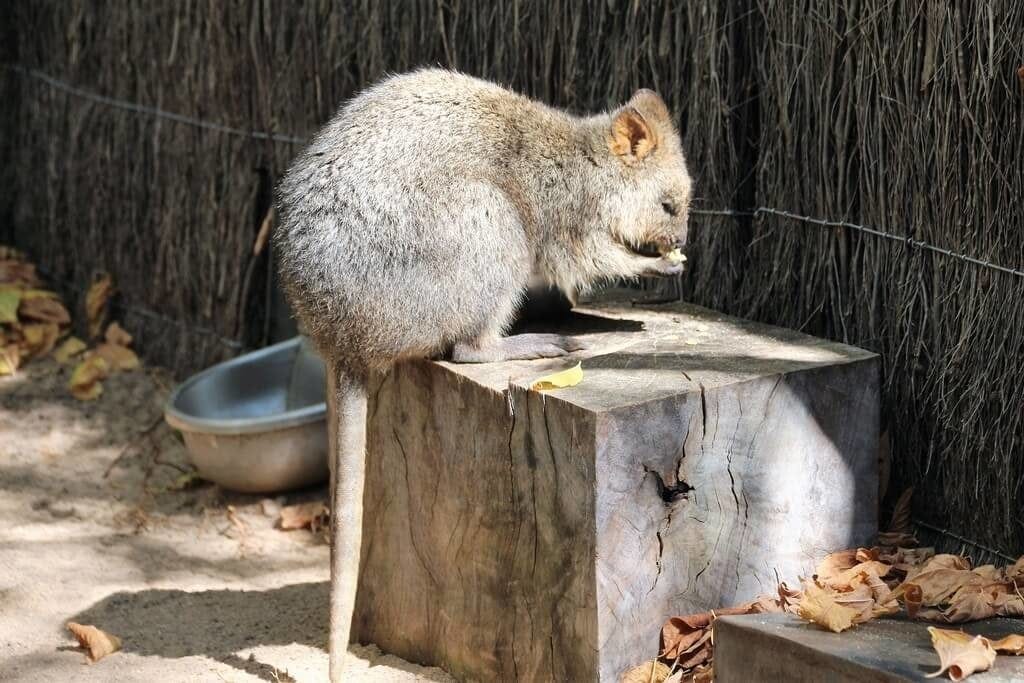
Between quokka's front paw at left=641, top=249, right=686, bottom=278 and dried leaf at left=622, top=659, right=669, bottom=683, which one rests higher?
quokka's front paw at left=641, top=249, right=686, bottom=278

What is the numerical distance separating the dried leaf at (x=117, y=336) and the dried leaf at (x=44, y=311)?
0.38m

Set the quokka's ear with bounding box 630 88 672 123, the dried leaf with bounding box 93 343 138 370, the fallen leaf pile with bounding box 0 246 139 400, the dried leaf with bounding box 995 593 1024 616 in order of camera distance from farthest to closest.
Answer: the dried leaf with bounding box 93 343 138 370, the fallen leaf pile with bounding box 0 246 139 400, the quokka's ear with bounding box 630 88 672 123, the dried leaf with bounding box 995 593 1024 616

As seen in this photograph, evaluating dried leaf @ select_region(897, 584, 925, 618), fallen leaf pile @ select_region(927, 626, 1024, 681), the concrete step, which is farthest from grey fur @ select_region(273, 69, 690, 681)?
fallen leaf pile @ select_region(927, 626, 1024, 681)

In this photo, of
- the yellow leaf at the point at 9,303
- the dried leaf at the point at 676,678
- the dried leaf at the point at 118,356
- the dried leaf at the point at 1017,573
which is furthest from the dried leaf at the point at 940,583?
the yellow leaf at the point at 9,303

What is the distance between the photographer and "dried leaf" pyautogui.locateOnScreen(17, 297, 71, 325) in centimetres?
829

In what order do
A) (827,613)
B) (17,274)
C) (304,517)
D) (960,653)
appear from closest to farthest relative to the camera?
1. (960,653)
2. (827,613)
3. (304,517)
4. (17,274)

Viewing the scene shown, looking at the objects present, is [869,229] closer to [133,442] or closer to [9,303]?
[133,442]

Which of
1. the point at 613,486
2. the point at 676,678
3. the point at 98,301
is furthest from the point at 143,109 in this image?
the point at 676,678

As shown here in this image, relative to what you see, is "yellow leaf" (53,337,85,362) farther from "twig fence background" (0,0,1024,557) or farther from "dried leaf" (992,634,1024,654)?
"dried leaf" (992,634,1024,654)

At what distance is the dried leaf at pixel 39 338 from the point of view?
808 cm

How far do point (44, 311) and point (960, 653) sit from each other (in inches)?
258

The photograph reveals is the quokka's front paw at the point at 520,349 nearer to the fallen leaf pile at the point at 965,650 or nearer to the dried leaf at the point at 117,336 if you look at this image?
the fallen leaf pile at the point at 965,650

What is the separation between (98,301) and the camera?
8289 mm

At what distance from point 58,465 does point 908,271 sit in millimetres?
4444
